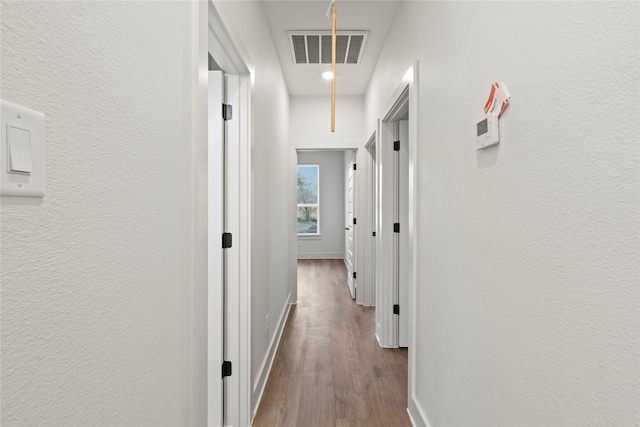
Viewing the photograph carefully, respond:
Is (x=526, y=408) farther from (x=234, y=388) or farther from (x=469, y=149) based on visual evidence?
(x=234, y=388)

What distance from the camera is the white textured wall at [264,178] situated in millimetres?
2018

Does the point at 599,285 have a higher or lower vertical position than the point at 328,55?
lower

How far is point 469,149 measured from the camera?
4.25ft

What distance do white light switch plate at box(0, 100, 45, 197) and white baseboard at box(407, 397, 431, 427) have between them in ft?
6.39

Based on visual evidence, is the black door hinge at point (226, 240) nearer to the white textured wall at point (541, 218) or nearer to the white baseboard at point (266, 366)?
the white baseboard at point (266, 366)

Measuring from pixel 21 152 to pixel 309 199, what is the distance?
7.56 meters

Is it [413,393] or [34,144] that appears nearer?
[34,144]

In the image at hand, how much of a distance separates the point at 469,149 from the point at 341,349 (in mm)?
2257

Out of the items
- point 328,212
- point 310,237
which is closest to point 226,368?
point 310,237

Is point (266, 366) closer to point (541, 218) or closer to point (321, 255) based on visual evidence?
point (541, 218)

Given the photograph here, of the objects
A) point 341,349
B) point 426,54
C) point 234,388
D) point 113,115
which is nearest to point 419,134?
point 426,54

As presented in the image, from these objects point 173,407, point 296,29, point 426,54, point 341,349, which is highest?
point 296,29

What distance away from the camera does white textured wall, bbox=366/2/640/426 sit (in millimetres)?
647

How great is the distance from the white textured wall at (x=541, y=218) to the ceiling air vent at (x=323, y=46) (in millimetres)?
1497
